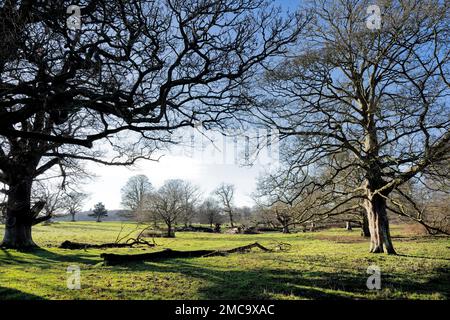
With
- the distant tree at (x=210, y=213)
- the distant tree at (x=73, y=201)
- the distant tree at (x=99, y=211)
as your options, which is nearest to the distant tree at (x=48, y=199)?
the distant tree at (x=73, y=201)

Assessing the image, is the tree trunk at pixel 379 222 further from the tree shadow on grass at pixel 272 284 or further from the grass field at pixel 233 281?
the tree shadow on grass at pixel 272 284

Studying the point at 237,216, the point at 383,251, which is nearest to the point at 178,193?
the point at 237,216

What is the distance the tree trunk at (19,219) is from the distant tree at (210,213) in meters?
43.7

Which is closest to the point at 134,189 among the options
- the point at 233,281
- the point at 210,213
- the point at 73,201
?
the point at 210,213

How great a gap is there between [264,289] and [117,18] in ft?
24.6

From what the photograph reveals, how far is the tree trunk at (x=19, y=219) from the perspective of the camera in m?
19.5

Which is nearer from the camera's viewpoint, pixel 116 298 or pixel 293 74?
pixel 116 298

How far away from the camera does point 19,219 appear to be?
20.0m

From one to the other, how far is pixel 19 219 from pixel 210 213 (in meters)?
47.8

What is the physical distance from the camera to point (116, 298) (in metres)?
7.36

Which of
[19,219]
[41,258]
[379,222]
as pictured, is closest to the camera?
[41,258]

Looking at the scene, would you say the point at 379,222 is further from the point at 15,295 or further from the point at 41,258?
the point at 41,258

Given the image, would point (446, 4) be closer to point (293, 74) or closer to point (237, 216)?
point (293, 74)

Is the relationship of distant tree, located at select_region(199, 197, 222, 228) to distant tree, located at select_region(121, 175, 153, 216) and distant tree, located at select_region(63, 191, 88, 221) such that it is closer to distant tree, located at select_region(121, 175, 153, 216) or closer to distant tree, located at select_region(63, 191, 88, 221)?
distant tree, located at select_region(121, 175, 153, 216)
